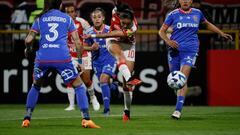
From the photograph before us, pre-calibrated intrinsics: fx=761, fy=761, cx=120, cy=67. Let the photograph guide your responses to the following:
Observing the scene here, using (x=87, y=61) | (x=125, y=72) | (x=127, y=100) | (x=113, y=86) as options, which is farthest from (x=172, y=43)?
(x=113, y=86)

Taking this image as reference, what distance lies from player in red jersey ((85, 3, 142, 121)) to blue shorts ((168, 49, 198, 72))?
832 millimetres

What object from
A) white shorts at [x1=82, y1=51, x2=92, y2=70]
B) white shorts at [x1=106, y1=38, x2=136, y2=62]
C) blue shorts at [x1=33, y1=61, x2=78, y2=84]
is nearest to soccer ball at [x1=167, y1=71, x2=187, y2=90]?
white shorts at [x1=106, y1=38, x2=136, y2=62]

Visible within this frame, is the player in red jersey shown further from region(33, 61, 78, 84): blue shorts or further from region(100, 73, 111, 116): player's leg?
region(33, 61, 78, 84): blue shorts

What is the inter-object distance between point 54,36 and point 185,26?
3.27 metres

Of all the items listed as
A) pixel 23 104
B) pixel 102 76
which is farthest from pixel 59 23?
pixel 23 104

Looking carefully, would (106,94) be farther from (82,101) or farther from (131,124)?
(82,101)

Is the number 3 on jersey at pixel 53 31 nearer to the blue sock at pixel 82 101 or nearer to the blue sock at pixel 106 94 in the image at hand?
the blue sock at pixel 82 101

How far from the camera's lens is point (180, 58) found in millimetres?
14453

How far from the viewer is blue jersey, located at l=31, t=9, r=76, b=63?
12.0 meters

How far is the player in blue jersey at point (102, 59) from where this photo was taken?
1596cm

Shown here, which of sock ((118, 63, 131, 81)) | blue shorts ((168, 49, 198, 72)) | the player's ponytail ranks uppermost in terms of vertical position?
the player's ponytail

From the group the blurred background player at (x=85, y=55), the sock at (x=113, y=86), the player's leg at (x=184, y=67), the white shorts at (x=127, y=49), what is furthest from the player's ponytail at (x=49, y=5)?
the sock at (x=113, y=86)

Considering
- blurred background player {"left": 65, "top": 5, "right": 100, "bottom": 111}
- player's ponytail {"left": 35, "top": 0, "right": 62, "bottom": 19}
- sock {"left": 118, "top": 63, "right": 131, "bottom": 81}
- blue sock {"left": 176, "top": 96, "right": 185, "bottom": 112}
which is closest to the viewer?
player's ponytail {"left": 35, "top": 0, "right": 62, "bottom": 19}

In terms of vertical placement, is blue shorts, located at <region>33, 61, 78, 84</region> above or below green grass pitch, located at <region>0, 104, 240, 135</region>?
above
